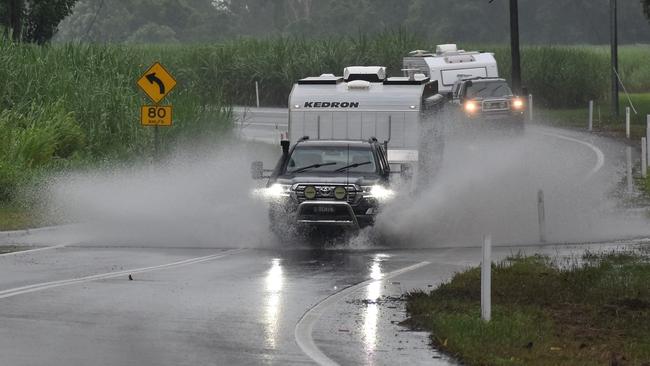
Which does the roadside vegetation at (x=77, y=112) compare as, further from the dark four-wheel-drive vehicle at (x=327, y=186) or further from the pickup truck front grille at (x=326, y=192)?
the pickup truck front grille at (x=326, y=192)

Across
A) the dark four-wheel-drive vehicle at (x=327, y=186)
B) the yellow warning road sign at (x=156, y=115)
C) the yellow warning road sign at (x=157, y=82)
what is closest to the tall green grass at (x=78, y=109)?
the yellow warning road sign at (x=156, y=115)

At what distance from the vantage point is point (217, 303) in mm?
15180

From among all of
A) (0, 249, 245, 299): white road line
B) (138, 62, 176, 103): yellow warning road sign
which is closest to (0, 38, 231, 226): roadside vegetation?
(138, 62, 176, 103): yellow warning road sign

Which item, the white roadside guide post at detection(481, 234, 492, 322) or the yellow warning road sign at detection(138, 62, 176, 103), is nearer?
the white roadside guide post at detection(481, 234, 492, 322)

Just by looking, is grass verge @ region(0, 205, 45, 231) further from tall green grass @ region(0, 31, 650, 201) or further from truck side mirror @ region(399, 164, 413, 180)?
truck side mirror @ region(399, 164, 413, 180)

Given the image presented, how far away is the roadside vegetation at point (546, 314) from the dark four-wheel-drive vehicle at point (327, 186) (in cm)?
322

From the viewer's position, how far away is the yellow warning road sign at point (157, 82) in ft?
99.1

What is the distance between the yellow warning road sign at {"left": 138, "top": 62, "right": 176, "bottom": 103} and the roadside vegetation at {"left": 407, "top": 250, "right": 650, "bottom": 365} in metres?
12.8

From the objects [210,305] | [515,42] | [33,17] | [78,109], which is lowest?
[210,305]

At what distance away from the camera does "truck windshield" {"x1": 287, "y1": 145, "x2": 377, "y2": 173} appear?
893 inches

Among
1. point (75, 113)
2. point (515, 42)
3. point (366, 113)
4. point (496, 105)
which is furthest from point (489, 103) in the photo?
point (366, 113)

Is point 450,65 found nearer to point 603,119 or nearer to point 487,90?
point 487,90

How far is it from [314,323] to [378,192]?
8.27 meters

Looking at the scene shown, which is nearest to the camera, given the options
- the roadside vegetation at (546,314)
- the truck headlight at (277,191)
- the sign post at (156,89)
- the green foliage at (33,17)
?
the roadside vegetation at (546,314)
